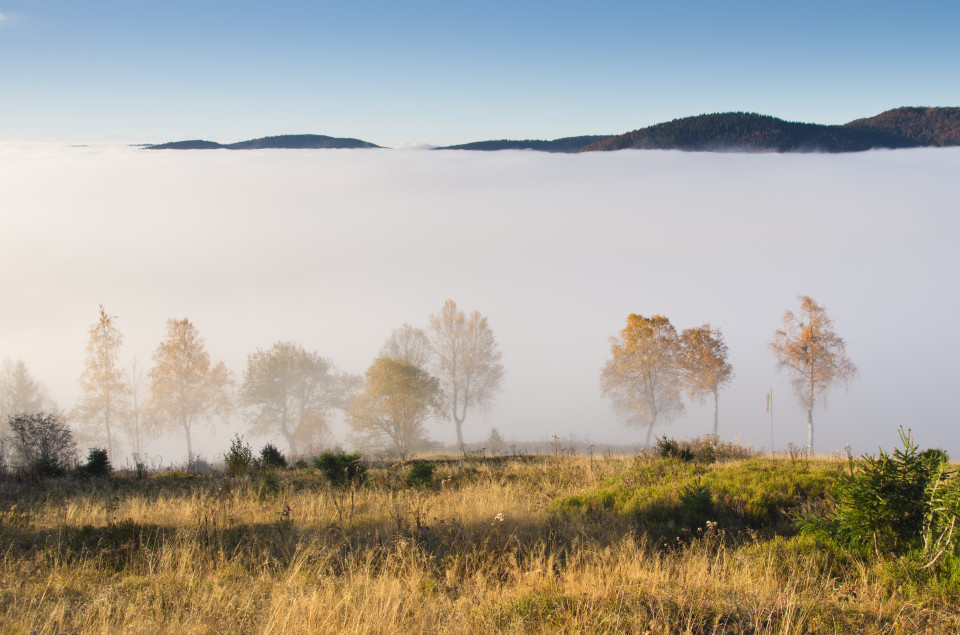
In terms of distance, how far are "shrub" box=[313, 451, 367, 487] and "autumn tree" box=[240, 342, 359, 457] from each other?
3287cm

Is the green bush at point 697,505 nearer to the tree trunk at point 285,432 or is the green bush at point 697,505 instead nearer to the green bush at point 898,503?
the green bush at point 898,503

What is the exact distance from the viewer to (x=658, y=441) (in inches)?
587

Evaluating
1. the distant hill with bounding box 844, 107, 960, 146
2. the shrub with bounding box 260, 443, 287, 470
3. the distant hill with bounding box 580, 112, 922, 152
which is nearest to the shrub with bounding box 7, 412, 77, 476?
the shrub with bounding box 260, 443, 287, 470

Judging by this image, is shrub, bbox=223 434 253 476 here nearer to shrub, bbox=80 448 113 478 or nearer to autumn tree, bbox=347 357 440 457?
shrub, bbox=80 448 113 478

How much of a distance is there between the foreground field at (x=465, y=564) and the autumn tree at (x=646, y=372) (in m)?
29.3

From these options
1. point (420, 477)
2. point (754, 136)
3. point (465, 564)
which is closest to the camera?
point (465, 564)

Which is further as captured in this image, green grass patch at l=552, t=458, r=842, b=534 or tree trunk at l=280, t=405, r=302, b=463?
tree trunk at l=280, t=405, r=302, b=463

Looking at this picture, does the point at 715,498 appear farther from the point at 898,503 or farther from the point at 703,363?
the point at 703,363

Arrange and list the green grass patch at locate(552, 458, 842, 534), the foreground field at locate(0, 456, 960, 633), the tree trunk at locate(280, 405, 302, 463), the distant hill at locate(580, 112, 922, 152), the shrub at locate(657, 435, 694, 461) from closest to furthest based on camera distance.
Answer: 1. the foreground field at locate(0, 456, 960, 633)
2. the green grass patch at locate(552, 458, 842, 534)
3. the shrub at locate(657, 435, 694, 461)
4. the tree trunk at locate(280, 405, 302, 463)
5. the distant hill at locate(580, 112, 922, 152)

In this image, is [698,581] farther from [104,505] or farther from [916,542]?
[104,505]

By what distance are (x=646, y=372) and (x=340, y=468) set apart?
32.2m

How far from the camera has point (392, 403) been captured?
1521 inches

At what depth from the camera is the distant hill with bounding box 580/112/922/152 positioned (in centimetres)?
7869

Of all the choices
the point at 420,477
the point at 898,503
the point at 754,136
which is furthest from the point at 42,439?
the point at 754,136
